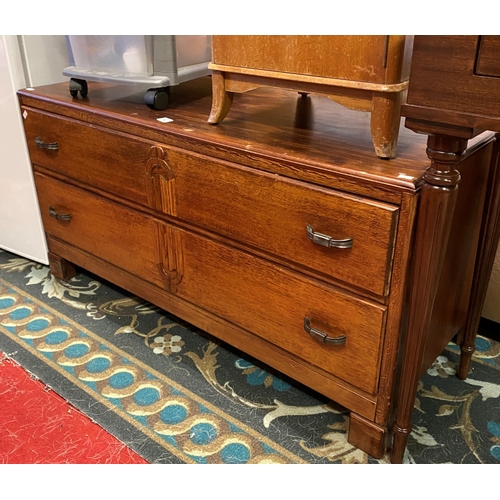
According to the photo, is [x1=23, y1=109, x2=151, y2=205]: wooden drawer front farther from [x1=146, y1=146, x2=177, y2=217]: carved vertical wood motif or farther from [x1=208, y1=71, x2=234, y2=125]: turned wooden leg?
[x1=208, y1=71, x2=234, y2=125]: turned wooden leg

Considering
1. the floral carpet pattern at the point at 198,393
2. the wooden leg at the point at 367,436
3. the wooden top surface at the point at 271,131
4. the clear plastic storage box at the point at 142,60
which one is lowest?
the floral carpet pattern at the point at 198,393

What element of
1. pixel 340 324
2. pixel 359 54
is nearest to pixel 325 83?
pixel 359 54

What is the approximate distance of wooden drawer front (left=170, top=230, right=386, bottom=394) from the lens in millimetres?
1028

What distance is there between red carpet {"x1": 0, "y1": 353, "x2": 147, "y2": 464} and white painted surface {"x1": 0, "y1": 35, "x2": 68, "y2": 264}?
58 cm

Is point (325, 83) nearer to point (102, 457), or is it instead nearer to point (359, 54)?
point (359, 54)

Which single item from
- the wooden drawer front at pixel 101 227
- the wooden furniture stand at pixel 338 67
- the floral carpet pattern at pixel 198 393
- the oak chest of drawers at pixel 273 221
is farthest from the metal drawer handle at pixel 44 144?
the wooden furniture stand at pixel 338 67

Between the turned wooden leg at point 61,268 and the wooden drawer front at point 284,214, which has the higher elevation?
the wooden drawer front at point 284,214

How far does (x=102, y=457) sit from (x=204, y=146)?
693 mm

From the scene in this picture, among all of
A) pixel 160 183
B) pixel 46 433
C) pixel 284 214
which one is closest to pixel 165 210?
pixel 160 183

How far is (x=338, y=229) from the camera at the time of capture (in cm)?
97

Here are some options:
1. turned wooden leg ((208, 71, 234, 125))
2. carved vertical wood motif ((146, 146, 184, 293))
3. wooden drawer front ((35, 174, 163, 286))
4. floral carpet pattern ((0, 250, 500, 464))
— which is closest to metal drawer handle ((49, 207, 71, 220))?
wooden drawer front ((35, 174, 163, 286))

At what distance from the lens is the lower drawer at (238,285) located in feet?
3.42

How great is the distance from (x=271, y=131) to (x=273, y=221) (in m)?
0.21

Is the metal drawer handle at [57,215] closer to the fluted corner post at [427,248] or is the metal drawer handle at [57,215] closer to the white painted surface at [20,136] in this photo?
the white painted surface at [20,136]
